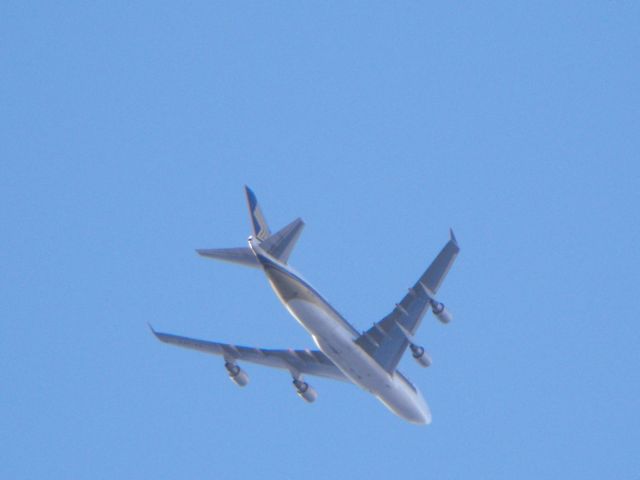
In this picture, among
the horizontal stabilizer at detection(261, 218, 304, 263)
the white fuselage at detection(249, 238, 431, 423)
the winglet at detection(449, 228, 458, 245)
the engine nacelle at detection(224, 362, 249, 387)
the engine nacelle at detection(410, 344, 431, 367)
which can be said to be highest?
the winglet at detection(449, 228, 458, 245)

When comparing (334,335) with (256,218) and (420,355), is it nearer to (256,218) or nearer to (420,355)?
(420,355)

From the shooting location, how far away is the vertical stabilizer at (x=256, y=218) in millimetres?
63312

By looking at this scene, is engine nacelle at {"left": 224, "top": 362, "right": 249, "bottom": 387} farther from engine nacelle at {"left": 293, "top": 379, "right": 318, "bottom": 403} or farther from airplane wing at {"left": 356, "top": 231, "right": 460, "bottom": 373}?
airplane wing at {"left": 356, "top": 231, "right": 460, "bottom": 373}

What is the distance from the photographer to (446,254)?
58312mm

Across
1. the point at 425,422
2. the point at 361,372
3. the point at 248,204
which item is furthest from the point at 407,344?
the point at 248,204

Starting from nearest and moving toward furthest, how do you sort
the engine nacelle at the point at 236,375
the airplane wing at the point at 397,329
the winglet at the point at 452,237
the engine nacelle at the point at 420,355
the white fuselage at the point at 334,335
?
1. the winglet at the point at 452,237
2. the white fuselage at the point at 334,335
3. the airplane wing at the point at 397,329
4. the engine nacelle at the point at 420,355
5. the engine nacelle at the point at 236,375

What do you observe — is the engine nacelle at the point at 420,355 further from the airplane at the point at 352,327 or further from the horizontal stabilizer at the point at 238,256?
the horizontal stabilizer at the point at 238,256

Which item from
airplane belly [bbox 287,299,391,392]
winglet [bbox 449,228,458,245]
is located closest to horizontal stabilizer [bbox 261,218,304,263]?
airplane belly [bbox 287,299,391,392]

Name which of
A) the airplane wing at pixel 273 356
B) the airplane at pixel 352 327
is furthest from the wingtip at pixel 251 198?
the airplane wing at pixel 273 356

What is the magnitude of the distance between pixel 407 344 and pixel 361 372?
2.93 m

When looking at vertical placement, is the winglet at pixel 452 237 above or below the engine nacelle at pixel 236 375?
above

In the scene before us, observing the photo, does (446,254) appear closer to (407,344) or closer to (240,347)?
(407,344)

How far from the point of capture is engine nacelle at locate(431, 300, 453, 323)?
197 feet

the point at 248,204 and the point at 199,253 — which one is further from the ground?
the point at 248,204
